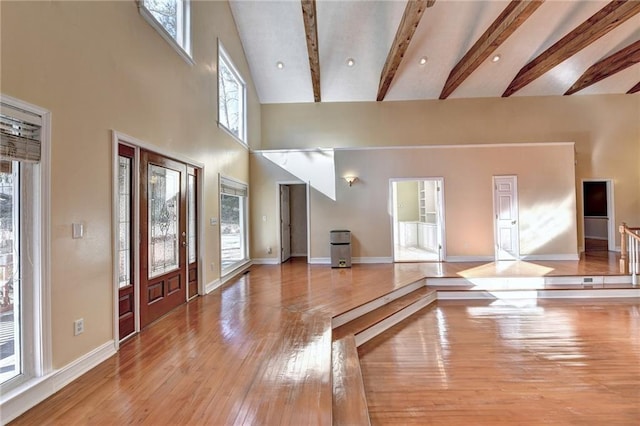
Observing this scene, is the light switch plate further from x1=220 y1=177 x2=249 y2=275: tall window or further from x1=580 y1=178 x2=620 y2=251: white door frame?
x1=580 y1=178 x2=620 y2=251: white door frame

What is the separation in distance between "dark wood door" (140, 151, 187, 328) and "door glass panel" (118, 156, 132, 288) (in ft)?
0.48

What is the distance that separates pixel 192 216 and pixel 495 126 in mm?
7576

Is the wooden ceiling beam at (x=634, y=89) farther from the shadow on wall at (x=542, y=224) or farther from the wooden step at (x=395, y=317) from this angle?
the wooden step at (x=395, y=317)

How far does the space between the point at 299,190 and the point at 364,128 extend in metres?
2.42

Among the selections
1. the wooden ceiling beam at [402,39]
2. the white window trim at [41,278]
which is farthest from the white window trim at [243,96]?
the white window trim at [41,278]

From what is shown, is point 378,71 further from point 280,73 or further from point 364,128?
point 280,73

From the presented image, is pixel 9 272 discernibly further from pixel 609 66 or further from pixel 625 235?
pixel 609 66

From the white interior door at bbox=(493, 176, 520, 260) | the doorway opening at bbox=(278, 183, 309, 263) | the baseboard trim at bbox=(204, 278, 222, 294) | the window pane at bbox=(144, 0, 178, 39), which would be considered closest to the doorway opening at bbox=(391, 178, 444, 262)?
the white interior door at bbox=(493, 176, 520, 260)

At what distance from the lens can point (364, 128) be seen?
26.0ft

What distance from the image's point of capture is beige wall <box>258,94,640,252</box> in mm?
7695

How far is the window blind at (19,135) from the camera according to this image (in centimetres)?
179

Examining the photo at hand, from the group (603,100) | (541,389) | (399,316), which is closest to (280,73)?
(399,316)

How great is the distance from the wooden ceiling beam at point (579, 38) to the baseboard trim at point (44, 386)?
8.26m

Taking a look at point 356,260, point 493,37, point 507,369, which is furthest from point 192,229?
point 493,37
